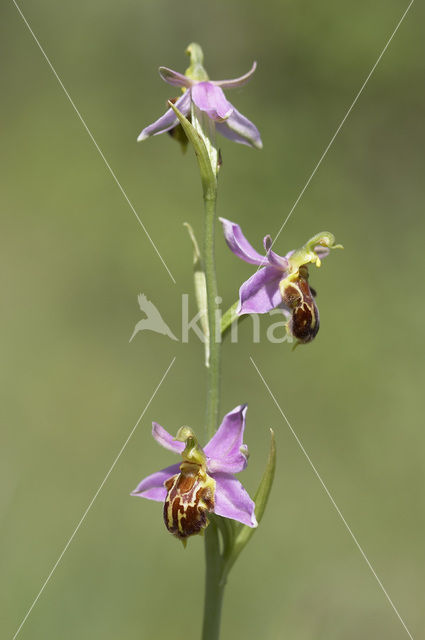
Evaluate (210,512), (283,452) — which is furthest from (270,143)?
(210,512)

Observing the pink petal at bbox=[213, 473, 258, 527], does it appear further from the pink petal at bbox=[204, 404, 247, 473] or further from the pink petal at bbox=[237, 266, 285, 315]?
the pink petal at bbox=[237, 266, 285, 315]

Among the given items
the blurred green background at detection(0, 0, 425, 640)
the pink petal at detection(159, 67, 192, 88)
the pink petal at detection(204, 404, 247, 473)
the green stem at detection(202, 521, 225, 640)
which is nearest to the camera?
the pink petal at detection(204, 404, 247, 473)

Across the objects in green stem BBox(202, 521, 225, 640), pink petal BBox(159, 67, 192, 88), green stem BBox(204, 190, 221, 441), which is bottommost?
green stem BBox(202, 521, 225, 640)

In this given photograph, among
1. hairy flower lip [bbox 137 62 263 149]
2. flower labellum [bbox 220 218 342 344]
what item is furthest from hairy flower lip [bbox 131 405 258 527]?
hairy flower lip [bbox 137 62 263 149]

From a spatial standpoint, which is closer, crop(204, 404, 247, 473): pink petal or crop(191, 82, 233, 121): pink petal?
crop(204, 404, 247, 473): pink petal

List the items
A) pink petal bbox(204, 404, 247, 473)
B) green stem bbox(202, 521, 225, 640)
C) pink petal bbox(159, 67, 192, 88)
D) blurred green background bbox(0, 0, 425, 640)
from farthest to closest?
1. blurred green background bbox(0, 0, 425, 640)
2. pink petal bbox(159, 67, 192, 88)
3. green stem bbox(202, 521, 225, 640)
4. pink petal bbox(204, 404, 247, 473)

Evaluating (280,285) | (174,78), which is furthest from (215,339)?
(174,78)

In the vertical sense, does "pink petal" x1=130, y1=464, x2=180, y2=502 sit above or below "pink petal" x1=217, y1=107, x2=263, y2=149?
below

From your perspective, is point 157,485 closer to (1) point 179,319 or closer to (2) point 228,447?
(2) point 228,447

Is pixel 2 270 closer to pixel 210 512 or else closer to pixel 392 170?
pixel 392 170

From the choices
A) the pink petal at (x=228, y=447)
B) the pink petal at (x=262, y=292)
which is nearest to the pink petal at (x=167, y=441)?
the pink petal at (x=228, y=447)
